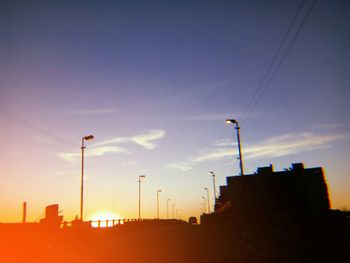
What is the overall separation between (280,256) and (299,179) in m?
23.9

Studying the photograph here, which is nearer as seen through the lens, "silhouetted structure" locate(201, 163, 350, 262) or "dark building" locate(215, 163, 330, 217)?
"silhouetted structure" locate(201, 163, 350, 262)

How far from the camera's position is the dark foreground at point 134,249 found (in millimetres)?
11828

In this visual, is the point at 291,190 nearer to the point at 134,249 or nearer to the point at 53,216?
the point at 134,249

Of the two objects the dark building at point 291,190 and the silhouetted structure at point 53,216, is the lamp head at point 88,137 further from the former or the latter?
the dark building at point 291,190

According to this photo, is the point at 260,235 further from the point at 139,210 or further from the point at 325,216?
the point at 139,210

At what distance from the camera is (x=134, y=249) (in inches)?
656

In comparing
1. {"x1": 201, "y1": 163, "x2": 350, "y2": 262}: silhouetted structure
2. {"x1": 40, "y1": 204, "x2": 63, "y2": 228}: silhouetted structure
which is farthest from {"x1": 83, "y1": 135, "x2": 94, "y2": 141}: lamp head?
{"x1": 201, "y1": 163, "x2": 350, "y2": 262}: silhouetted structure

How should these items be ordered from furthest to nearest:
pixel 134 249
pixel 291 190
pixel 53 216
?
pixel 291 190 < pixel 53 216 < pixel 134 249

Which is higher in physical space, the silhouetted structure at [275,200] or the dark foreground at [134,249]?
the silhouetted structure at [275,200]

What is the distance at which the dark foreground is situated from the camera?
11.8 metres

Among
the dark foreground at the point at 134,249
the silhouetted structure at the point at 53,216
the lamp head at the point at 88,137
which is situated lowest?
the dark foreground at the point at 134,249

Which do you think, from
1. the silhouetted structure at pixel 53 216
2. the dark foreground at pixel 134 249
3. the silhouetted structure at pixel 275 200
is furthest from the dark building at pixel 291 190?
the silhouetted structure at pixel 53 216

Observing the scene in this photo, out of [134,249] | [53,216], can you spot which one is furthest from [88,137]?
[134,249]

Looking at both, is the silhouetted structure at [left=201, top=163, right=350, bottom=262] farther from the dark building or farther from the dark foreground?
the dark foreground
